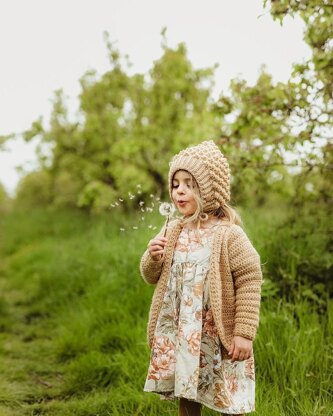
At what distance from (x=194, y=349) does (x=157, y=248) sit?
0.52m

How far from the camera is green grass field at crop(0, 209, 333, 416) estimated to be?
11.5 ft

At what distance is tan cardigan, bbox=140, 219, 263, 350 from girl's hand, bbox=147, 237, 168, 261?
0.21 feet

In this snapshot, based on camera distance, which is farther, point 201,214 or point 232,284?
point 201,214

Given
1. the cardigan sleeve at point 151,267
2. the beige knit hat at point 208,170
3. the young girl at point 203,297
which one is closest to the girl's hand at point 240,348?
the young girl at point 203,297

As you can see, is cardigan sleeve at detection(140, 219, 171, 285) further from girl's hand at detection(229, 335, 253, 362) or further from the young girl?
girl's hand at detection(229, 335, 253, 362)

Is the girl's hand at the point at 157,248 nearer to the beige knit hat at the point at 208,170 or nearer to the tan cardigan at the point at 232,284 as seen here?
the tan cardigan at the point at 232,284

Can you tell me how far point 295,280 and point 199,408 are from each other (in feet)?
6.34

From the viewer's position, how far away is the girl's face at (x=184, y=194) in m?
2.83

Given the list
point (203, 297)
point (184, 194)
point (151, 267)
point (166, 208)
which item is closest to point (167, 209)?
point (166, 208)

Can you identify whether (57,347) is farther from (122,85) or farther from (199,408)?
(122,85)

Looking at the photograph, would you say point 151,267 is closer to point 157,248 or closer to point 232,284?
point 157,248

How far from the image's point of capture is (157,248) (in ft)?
9.25

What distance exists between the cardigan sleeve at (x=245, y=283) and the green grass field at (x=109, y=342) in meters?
0.71

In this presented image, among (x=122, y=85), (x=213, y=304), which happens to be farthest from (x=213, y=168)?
(x=122, y=85)
